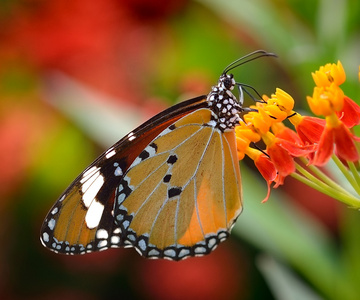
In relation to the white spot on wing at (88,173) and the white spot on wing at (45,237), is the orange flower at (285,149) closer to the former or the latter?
the white spot on wing at (88,173)

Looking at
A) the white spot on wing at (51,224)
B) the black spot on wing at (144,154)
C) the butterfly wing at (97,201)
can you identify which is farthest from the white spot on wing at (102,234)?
the black spot on wing at (144,154)

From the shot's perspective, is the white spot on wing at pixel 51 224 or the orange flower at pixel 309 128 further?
the white spot on wing at pixel 51 224

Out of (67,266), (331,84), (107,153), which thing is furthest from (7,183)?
(331,84)

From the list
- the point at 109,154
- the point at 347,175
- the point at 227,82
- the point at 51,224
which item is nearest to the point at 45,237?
the point at 51,224

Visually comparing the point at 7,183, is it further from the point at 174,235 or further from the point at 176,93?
the point at 174,235

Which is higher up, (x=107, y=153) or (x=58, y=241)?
(x=107, y=153)

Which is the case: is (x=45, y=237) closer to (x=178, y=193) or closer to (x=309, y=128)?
(x=178, y=193)
